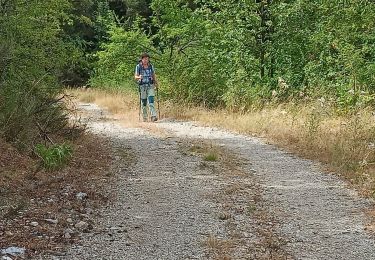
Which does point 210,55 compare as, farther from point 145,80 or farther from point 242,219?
point 242,219

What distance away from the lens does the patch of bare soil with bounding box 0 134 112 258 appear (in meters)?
4.68

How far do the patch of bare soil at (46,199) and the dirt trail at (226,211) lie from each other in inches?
8.9

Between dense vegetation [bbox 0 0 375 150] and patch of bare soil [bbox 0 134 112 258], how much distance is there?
81 centimetres

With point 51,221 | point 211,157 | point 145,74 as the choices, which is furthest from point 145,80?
point 51,221

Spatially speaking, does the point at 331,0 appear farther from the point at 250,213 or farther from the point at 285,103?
the point at 250,213

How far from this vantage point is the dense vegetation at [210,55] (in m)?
8.50

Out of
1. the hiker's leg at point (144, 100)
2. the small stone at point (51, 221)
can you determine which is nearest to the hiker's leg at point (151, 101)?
the hiker's leg at point (144, 100)

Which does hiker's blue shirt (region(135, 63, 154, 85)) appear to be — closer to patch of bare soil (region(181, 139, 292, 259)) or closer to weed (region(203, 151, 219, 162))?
weed (region(203, 151, 219, 162))

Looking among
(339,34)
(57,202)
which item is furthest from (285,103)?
(57,202)

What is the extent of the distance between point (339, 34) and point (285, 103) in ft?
7.56

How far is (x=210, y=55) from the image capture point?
16.5 meters

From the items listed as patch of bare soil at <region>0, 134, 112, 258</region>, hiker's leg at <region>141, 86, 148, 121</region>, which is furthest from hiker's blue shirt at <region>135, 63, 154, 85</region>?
patch of bare soil at <region>0, 134, 112, 258</region>

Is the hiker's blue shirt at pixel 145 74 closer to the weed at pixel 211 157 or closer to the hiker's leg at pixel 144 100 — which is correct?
the hiker's leg at pixel 144 100

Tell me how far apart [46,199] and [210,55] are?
1125cm
